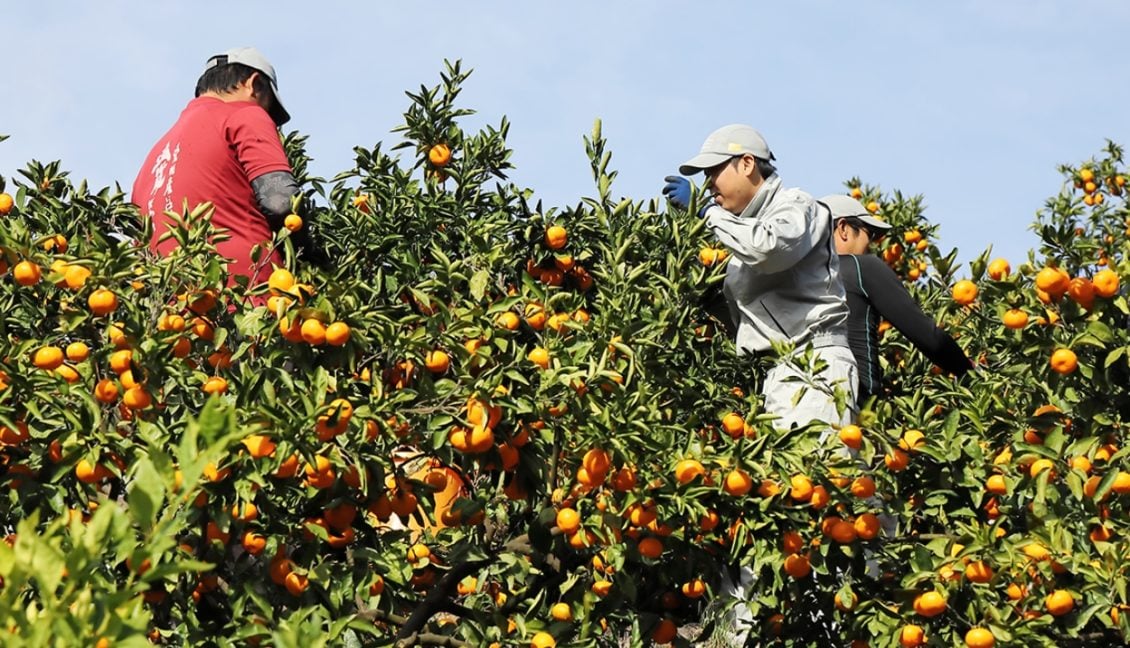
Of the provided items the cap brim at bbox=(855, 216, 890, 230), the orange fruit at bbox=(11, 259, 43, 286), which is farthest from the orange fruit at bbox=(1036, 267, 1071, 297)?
the orange fruit at bbox=(11, 259, 43, 286)

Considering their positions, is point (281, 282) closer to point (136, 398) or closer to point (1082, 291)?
point (136, 398)

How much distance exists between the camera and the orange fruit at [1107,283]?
141 inches

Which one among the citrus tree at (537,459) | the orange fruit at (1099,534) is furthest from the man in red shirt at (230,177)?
the orange fruit at (1099,534)

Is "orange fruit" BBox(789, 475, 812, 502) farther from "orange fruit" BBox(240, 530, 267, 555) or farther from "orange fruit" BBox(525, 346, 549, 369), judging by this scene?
"orange fruit" BBox(240, 530, 267, 555)

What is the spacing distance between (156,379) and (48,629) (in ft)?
5.24

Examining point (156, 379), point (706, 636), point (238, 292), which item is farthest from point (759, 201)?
point (156, 379)

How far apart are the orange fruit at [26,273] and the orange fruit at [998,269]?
2.41m

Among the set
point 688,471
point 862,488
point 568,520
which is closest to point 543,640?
point 568,520

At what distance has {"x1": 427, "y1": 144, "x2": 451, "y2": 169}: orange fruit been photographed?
4.82 meters

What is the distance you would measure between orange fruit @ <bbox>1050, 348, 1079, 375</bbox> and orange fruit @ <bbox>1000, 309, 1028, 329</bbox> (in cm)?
12

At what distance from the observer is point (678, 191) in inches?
181

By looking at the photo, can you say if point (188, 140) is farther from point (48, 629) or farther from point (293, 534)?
point (48, 629)

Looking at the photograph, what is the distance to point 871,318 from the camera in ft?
16.4

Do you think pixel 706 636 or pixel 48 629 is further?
pixel 706 636
